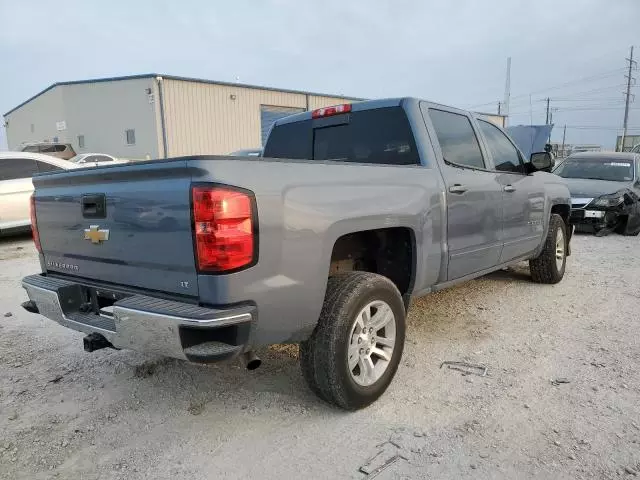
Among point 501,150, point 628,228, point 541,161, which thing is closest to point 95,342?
point 501,150

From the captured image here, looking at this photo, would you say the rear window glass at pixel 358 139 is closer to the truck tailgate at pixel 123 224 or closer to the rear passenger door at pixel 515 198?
the rear passenger door at pixel 515 198

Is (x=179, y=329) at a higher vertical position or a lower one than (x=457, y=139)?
lower

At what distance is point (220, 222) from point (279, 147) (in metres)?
Answer: 2.58

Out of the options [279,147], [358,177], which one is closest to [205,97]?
[279,147]

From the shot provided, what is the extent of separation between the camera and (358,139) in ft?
13.0

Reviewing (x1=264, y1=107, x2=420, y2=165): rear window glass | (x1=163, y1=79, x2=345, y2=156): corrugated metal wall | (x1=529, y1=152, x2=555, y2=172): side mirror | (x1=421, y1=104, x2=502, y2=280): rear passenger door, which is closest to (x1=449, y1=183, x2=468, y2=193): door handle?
(x1=421, y1=104, x2=502, y2=280): rear passenger door

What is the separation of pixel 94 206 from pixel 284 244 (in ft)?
3.78

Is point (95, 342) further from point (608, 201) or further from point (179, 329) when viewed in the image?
point (608, 201)

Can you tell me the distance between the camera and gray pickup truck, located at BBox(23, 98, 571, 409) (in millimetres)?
2262

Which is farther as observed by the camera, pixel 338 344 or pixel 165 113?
pixel 165 113

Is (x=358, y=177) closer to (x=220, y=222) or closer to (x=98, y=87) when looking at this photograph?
(x=220, y=222)

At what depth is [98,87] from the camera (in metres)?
26.6

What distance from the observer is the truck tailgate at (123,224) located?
2.32 metres

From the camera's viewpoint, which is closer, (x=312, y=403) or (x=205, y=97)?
(x=312, y=403)
